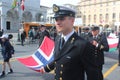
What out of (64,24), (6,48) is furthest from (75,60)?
(6,48)

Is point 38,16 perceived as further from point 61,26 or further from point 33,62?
point 61,26

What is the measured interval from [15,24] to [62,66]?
73410mm

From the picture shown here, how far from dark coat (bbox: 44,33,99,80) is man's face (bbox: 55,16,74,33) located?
0.10 meters

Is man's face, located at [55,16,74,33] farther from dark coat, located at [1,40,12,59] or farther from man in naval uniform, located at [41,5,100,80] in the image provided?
dark coat, located at [1,40,12,59]

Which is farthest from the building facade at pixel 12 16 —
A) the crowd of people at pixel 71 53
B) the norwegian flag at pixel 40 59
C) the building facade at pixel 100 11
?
the crowd of people at pixel 71 53

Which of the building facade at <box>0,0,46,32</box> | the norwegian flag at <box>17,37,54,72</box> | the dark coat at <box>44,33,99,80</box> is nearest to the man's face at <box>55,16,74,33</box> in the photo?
the dark coat at <box>44,33,99,80</box>

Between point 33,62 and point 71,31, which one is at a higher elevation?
point 71,31

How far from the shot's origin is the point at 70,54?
2590 mm

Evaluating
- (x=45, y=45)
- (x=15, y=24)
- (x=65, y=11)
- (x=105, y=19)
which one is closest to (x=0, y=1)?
(x=15, y=24)

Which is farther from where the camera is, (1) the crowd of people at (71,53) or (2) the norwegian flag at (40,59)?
(2) the norwegian flag at (40,59)

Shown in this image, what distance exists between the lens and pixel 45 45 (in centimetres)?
944

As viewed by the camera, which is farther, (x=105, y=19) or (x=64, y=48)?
(x=105, y=19)

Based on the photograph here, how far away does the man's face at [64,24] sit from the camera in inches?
103

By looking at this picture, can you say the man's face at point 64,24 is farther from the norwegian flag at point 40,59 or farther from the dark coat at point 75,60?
the norwegian flag at point 40,59
